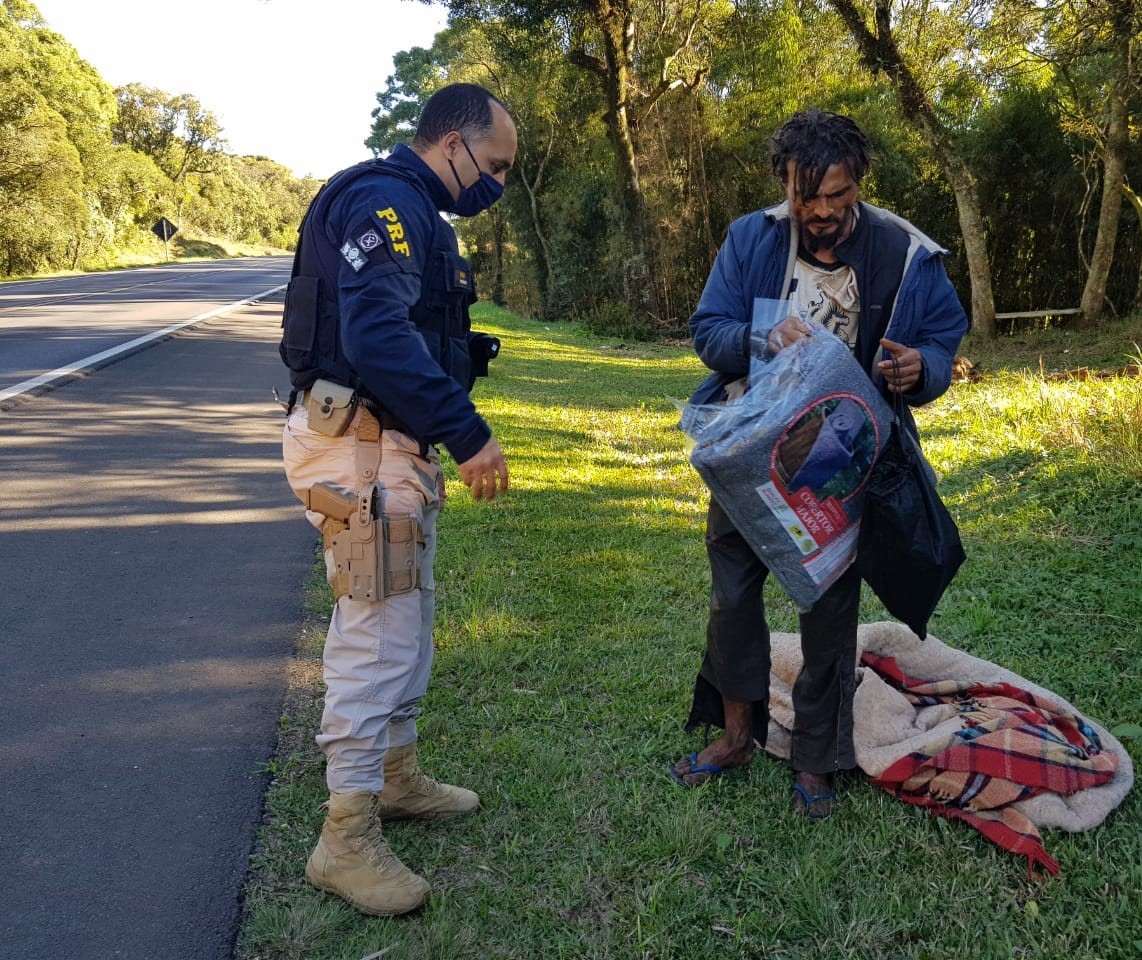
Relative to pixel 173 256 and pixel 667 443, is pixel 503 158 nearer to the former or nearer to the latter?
pixel 667 443

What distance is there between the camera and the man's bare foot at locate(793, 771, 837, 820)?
3.07m

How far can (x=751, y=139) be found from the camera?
2034 cm

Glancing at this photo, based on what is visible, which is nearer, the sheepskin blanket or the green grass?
the green grass

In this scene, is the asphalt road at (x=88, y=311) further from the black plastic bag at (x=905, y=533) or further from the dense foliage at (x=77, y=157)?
the black plastic bag at (x=905, y=533)

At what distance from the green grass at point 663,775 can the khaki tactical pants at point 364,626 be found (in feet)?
1.44

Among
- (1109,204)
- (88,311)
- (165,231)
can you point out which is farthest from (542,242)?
(165,231)

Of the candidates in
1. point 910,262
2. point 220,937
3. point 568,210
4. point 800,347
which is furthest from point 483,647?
point 568,210

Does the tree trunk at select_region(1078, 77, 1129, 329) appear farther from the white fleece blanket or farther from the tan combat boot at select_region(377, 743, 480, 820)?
the tan combat boot at select_region(377, 743, 480, 820)

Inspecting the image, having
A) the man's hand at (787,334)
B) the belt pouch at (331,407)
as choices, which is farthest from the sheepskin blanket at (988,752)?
the belt pouch at (331,407)

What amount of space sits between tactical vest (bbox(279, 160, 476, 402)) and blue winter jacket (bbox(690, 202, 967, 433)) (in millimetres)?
813

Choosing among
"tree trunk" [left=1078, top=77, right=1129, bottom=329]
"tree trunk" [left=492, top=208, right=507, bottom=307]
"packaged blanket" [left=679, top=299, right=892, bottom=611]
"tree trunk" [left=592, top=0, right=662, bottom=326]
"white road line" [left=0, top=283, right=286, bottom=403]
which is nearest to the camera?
"packaged blanket" [left=679, top=299, right=892, bottom=611]

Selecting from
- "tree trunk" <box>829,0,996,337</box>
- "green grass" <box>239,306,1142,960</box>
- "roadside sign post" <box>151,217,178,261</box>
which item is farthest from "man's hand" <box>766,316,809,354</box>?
"roadside sign post" <box>151,217,178,261</box>

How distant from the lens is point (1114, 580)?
4789 mm

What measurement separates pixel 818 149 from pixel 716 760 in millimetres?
2038
